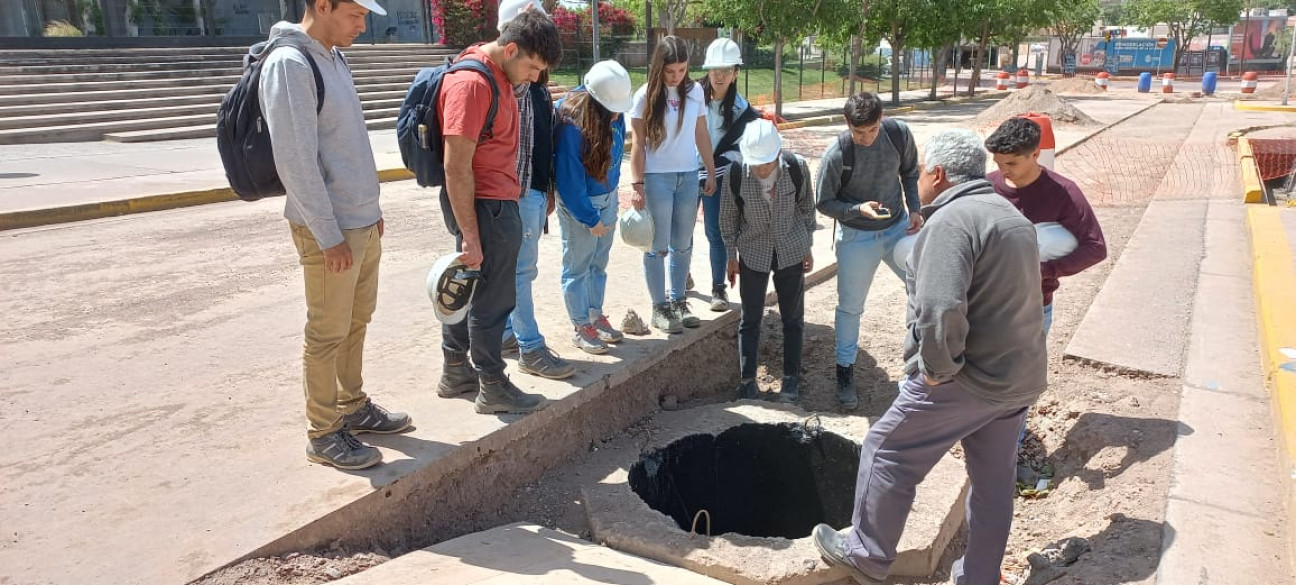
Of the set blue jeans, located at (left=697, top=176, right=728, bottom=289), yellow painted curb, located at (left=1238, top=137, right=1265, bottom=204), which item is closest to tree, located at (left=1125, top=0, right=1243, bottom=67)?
yellow painted curb, located at (left=1238, top=137, right=1265, bottom=204)

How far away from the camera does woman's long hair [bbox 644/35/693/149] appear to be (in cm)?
473

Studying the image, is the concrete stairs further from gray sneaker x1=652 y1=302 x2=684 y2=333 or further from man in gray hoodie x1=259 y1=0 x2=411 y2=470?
man in gray hoodie x1=259 y1=0 x2=411 y2=470

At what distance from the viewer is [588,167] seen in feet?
13.9

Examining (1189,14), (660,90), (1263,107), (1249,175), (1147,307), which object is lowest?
(1147,307)

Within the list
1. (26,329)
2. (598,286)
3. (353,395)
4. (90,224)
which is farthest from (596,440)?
(90,224)

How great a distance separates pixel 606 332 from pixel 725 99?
1594 mm

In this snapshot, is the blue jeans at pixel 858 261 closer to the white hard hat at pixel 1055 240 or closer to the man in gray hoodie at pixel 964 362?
the white hard hat at pixel 1055 240

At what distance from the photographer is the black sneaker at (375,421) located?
368 cm

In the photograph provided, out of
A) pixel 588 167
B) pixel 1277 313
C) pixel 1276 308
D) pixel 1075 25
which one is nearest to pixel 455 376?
pixel 588 167

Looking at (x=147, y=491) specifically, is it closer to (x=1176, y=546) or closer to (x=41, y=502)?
(x=41, y=502)

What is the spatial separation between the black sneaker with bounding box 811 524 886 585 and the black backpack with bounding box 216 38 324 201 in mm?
2441

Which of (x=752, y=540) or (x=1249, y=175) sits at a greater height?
(x=1249, y=175)

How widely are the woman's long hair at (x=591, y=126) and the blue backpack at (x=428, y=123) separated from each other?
30.6 inches

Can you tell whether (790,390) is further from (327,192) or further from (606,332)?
(327,192)
